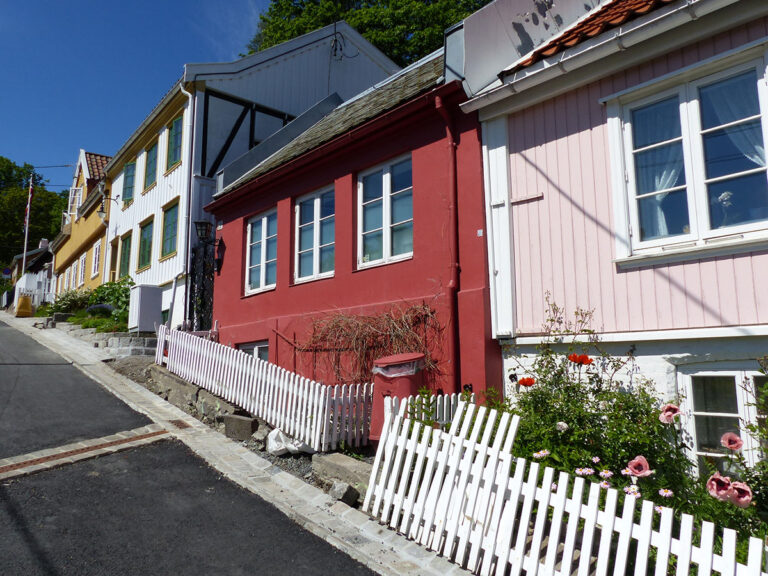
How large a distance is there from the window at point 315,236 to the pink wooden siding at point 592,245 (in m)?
3.57

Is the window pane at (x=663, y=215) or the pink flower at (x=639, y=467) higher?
the window pane at (x=663, y=215)

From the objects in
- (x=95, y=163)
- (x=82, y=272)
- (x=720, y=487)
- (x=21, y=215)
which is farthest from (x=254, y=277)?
(x=21, y=215)

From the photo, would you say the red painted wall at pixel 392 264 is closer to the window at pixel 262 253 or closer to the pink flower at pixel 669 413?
the window at pixel 262 253

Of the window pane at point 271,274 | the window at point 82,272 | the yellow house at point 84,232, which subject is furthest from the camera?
the window at point 82,272

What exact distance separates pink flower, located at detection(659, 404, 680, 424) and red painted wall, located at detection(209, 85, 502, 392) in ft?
6.14

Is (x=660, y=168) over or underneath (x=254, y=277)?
over

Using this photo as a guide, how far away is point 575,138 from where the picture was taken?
5.67m

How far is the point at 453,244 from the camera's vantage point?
6.56m

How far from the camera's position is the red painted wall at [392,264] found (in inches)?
247

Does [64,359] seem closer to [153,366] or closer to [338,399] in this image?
[153,366]

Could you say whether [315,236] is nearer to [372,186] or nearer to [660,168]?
[372,186]

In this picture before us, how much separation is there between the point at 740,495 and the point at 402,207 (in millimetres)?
5253

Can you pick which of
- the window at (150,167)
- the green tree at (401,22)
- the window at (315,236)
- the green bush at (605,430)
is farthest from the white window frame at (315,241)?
the green tree at (401,22)

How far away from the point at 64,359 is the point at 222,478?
27.6ft
